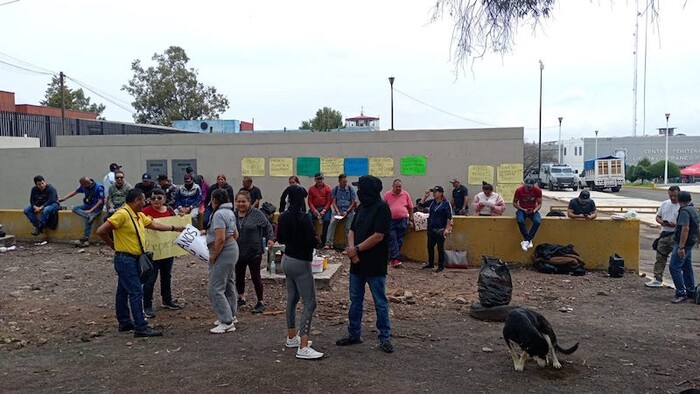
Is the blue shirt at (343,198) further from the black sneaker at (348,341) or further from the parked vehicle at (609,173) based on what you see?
the parked vehicle at (609,173)

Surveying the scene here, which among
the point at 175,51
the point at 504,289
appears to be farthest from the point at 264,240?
the point at 175,51

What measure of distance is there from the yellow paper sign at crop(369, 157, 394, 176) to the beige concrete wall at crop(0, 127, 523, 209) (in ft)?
0.34

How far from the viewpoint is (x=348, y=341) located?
5.78m

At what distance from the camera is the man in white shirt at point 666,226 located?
8398 millimetres

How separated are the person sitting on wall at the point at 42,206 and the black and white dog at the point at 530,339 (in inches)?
420

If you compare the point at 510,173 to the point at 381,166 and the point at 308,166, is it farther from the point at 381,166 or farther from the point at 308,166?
the point at 308,166

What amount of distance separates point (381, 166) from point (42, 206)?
7800mm

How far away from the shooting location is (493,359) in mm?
5414

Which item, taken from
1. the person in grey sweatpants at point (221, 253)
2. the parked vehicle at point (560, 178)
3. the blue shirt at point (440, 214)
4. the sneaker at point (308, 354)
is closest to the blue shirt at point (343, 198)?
the blue shirt at point (440, 214)

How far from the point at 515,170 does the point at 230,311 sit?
358 inches

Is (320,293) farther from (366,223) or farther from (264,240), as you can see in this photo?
(366,223)

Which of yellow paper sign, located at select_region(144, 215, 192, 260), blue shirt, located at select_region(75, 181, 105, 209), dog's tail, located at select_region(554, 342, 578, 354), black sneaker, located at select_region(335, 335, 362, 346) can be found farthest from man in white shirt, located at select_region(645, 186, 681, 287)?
blue shirt, located at select_region(75, 181, 105, 209)

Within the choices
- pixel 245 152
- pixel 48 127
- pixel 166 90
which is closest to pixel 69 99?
pixel 166 90

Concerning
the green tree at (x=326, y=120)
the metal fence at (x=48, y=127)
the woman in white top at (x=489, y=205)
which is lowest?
the woman in white top at (x=489, y=205)
